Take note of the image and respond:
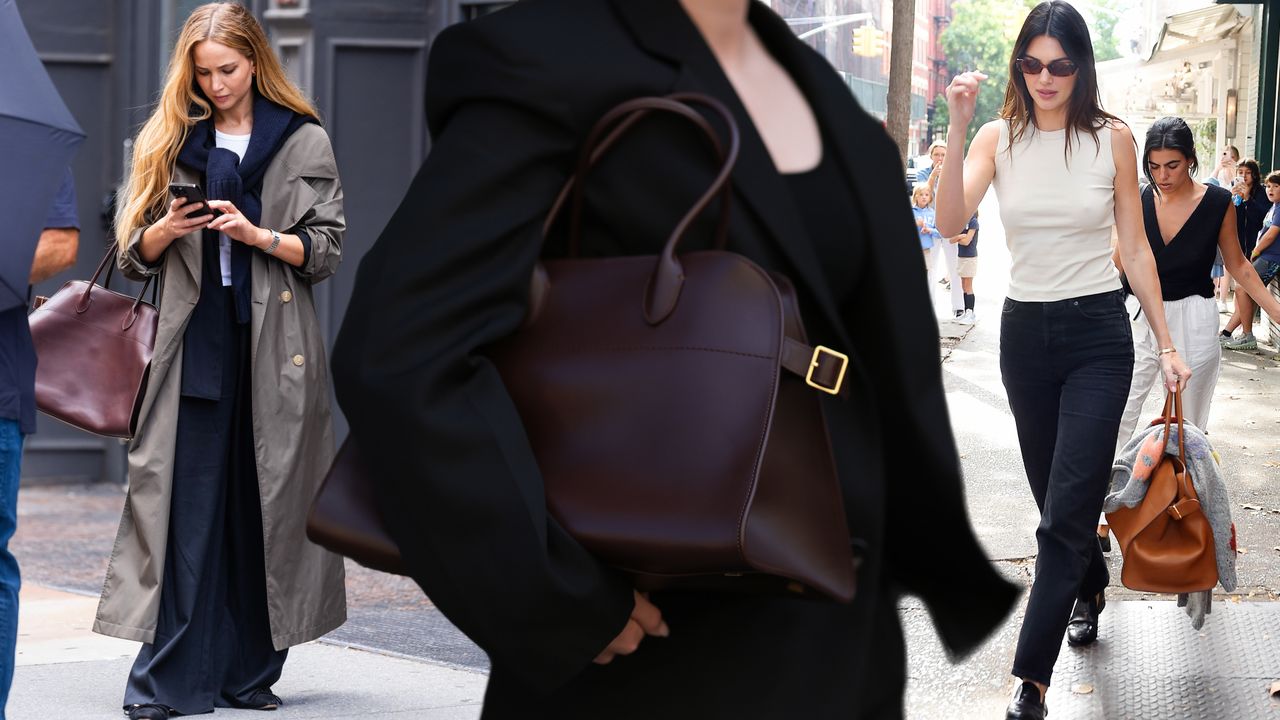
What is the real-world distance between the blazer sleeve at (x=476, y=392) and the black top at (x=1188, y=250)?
20.6 ft

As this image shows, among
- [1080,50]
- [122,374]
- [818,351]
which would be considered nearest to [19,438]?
[122,374]

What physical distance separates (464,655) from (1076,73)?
2.88 meters

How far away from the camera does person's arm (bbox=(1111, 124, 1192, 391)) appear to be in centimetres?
522

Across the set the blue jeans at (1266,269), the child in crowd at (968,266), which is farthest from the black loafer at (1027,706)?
the blue jeans at (1266,269)

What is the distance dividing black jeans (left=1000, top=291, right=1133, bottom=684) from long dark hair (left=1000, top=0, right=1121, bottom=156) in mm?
541

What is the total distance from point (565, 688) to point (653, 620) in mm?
155

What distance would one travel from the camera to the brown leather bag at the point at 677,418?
1.65 m

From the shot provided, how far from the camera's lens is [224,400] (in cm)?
528

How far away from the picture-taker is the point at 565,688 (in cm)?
187

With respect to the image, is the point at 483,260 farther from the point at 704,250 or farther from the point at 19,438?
the point at 19,438

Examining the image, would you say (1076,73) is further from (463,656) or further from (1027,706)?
(463,656)

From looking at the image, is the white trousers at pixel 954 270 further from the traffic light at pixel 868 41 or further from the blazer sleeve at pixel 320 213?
the blazer sleeve at pixel 320 213

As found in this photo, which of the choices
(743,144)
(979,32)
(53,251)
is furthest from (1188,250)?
(979,32)

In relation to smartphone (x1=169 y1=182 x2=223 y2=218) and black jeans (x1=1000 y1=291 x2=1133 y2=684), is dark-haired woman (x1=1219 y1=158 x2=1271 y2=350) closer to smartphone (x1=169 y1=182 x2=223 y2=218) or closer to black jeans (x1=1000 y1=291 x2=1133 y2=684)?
black jeans (x1=1000 y1=291 x2=1133 y2=684)
